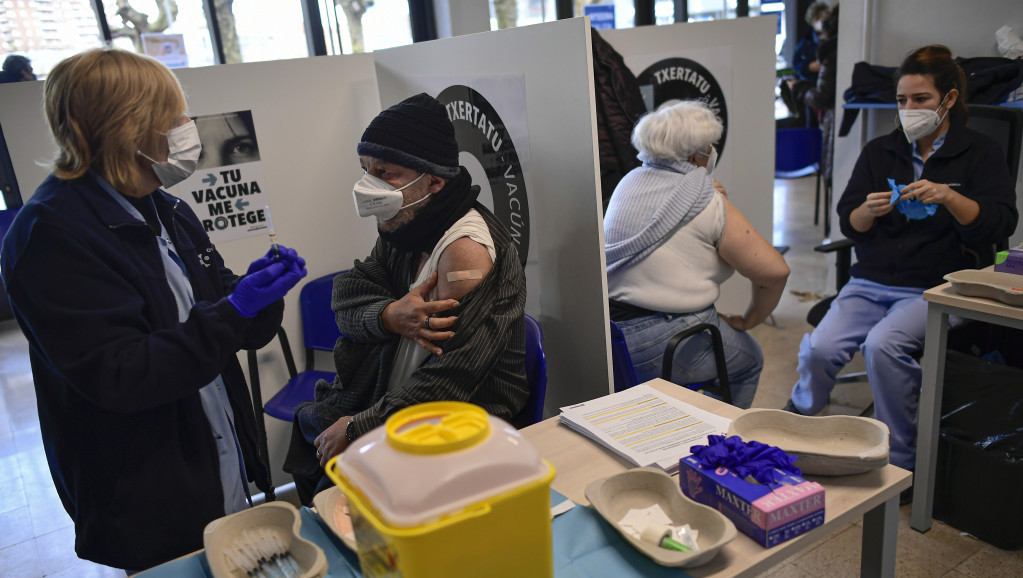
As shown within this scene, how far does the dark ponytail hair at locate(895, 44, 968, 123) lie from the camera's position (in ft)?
8.31

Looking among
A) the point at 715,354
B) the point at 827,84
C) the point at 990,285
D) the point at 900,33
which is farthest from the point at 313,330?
the point at 827,84

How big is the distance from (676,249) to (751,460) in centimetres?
109

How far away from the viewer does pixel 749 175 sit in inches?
150

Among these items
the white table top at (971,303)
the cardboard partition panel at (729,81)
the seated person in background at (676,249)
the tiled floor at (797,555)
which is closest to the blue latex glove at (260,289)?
the seated person in background at (676,249)

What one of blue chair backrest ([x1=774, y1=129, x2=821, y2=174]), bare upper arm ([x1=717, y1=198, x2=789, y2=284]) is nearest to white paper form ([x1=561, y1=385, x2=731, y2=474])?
bare upper arm ([x1=717, y1=198, x2=789, y2=284])

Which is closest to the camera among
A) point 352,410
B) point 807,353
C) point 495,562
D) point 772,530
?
point 495,562

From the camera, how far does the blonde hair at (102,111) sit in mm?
1295

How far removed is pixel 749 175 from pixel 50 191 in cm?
332

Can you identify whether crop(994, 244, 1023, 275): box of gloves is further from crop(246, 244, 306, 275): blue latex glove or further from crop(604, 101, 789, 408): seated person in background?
crop(246, 244, 306, 275): blue latex glove

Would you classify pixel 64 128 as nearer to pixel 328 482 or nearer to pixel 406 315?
pixel 406 315

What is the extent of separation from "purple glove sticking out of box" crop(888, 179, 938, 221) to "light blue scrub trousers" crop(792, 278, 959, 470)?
0.28 m

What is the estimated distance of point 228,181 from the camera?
254 centimetres

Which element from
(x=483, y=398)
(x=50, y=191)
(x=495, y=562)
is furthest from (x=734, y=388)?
(x=50, y=191)

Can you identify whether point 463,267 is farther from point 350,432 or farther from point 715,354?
point 715,354
